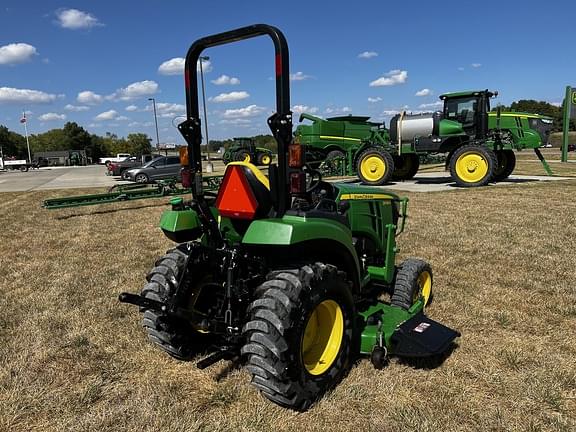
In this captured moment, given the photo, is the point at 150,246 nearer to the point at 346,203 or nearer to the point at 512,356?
the point at 346,203

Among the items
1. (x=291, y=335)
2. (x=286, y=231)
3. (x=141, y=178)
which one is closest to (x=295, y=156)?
(x=286, y=231)

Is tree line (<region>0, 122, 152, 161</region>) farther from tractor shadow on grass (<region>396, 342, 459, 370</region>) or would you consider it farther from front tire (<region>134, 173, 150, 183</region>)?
tractor shadow on grass (<region>396, 342, 459, 370</region>)

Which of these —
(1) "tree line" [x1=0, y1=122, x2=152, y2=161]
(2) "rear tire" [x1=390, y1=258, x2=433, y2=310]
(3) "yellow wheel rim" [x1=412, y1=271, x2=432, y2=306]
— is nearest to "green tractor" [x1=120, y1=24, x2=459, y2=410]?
(2) "rear tire" [x1=390, y1=258, x2=433, y2=310]

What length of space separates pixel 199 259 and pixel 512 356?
2.37 meters

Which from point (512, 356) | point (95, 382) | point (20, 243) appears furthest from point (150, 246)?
point (512, 356)

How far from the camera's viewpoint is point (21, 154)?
8850cm

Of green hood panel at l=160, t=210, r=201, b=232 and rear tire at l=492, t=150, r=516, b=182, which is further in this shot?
rear tire at l=492, t=150, r=516, b=182

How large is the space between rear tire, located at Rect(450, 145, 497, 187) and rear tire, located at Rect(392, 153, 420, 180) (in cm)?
311

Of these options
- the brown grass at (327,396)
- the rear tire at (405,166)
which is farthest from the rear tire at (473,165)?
the brown grass at (327,396)

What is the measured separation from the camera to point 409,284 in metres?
3.96

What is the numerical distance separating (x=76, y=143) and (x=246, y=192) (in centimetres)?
9446

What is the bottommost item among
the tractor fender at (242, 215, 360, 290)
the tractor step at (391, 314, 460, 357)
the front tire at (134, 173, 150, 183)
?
the tractor step at (391, 314, 460, 357)

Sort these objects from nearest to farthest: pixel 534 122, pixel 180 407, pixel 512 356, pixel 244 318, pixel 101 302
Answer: pixel 180 407
pixel 244 318
pixel 512 356
pixel 101 302
pixel 534 122

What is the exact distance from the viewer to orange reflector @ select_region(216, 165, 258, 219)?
2.82 meters
